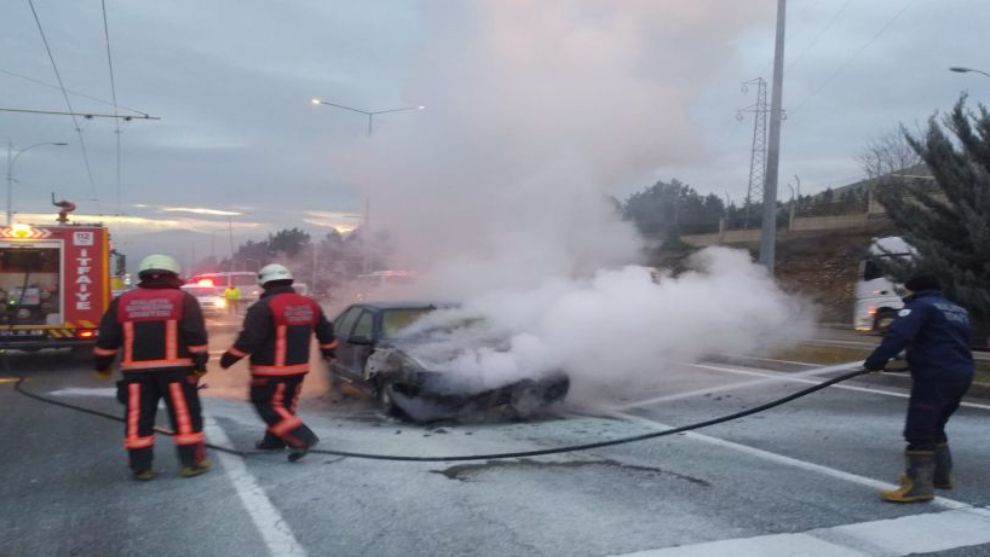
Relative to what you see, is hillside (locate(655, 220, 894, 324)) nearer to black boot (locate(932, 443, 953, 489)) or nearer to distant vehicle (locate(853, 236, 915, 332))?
distant vehicle (locate(853, 236, 915, 332))

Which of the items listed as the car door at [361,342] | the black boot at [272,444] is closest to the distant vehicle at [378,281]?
the car door at [361,342]

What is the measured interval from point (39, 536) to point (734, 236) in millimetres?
34111

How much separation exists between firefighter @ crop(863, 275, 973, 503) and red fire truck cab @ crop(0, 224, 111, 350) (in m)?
11.7

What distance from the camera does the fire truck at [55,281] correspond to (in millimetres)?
12438

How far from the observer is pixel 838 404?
8.95m

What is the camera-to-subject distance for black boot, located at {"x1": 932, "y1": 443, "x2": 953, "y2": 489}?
17.4 ft

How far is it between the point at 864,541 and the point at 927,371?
142 cm

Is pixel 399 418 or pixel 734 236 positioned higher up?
pixel 734 236

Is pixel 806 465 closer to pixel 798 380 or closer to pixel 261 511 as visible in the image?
pixel 261 511

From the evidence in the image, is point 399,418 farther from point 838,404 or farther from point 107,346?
point 838,404

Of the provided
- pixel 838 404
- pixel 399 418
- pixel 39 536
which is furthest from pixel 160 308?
pixel 838 404

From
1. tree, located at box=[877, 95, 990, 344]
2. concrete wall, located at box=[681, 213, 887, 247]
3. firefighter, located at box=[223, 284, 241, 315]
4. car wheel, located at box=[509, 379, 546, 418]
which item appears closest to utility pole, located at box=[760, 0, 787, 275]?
tree, located at box=[877, 95, 990, 344]

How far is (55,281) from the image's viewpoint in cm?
1281

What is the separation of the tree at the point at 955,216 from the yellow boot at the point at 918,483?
605cm
